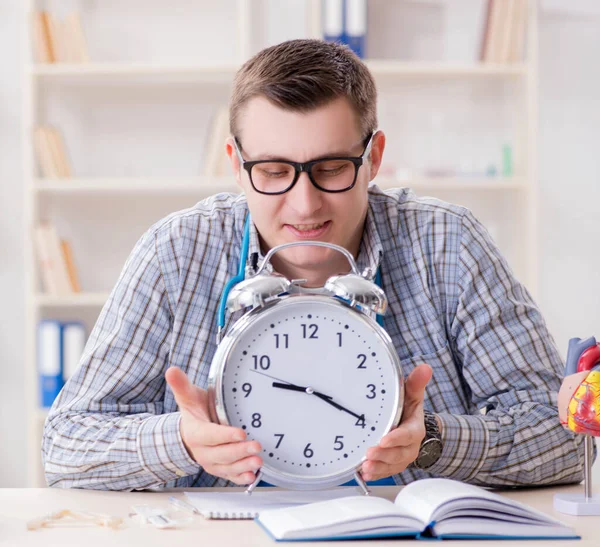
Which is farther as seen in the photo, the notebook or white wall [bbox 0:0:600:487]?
white wall [bbox 0:0:600:487]

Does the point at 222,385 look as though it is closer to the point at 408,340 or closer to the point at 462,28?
the point at 408,340

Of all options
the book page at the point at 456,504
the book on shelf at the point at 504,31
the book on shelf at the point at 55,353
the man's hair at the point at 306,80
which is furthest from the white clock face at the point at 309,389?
the book on shelf at the point at 504,31

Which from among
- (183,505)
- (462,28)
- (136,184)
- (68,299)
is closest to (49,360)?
(68,299)

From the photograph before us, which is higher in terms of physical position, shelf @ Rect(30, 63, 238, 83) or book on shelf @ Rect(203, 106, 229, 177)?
shelf @ Rect(30, 63, 238, 83)

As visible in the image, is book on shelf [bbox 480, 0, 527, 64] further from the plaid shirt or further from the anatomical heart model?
the anatomical heart model

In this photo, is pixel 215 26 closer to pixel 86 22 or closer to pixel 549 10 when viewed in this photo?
pixel 86 22

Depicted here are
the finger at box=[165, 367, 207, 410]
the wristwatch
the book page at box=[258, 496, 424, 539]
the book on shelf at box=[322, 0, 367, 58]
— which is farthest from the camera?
the book on shelf at box=[322, 0, 367, 58]

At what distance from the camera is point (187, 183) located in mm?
3656

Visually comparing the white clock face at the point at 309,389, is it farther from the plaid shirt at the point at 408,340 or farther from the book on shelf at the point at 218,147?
the book on shelf at the point at 218,147

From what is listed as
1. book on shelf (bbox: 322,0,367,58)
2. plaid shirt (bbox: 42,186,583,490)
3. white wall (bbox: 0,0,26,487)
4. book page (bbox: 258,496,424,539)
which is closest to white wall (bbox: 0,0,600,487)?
white wall (bbox: 0,0,26,487)

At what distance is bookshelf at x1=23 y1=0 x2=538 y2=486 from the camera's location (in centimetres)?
363

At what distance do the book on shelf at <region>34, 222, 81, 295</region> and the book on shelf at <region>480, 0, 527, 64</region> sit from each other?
1.95 m

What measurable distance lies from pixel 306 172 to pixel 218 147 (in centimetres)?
214

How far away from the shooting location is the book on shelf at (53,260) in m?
3.62
